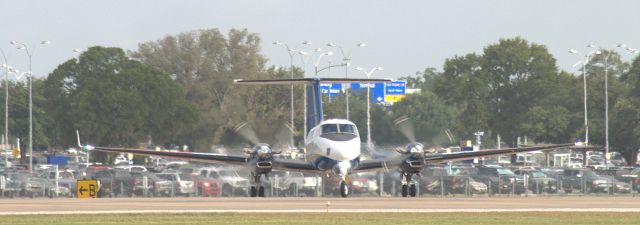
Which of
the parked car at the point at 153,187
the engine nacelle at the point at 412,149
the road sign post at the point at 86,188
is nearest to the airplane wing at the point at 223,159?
the road sign post at the point at 86,188

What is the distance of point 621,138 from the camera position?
113 metres

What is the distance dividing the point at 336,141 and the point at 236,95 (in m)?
68.4

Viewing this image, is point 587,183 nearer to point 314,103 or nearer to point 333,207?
point 314,103

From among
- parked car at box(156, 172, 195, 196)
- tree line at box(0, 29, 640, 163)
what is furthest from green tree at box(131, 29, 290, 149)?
parked car at box(156, 172, 195, 196)

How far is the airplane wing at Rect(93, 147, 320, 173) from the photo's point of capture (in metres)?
61.2

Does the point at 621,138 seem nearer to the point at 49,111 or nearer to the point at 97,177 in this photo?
the point at 49,111

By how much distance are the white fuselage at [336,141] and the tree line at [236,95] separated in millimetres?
53169

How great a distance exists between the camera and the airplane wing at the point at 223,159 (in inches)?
2409

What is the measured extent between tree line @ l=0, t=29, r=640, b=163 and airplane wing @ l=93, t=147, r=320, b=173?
47.4 m

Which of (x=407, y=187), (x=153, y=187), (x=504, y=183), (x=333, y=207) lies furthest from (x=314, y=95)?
(x=333, y=207)

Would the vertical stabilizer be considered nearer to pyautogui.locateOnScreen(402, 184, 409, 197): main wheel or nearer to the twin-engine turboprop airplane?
the twin-engine turboprop airplane

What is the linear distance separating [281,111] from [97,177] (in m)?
56.1

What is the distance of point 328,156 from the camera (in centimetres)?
5850

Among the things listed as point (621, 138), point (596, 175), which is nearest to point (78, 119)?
point (621, 138)
